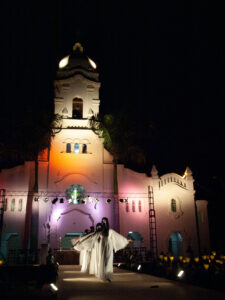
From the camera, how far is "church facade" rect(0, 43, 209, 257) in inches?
961

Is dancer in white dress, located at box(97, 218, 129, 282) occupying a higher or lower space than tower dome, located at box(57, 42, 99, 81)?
lower

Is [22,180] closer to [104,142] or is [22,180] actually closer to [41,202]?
[41,202]

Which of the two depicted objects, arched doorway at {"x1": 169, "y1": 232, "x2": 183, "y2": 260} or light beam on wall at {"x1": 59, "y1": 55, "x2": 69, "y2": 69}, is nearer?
arched doorway at {"x1": 169, "y1": 232, "x2": 183, "y2": 260}

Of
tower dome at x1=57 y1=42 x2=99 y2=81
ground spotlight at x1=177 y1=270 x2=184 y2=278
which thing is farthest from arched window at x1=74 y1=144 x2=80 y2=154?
ground spotlight at x1=177 y1=270 x2=184 y2=278

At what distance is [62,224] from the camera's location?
24.6m

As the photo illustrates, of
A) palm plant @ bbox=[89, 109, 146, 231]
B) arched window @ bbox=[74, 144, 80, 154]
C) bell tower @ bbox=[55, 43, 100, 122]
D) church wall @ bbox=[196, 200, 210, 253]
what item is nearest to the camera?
A: church wall @ bbox=[196, 200, 210, 253]

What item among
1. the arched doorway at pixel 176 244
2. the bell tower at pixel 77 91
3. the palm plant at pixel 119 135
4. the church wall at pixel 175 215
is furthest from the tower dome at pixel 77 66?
the arched doorway at pixel 176 244

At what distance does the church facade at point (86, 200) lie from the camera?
24.4 meters

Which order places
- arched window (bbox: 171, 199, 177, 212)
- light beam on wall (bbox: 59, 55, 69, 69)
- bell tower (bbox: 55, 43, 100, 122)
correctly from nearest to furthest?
arched window (bbox: 171, 199, 177, 212) → bell tower (bbox: 55, 43, 100, 122) → light beam on wall (bbox: 59, 55, 69, 69)

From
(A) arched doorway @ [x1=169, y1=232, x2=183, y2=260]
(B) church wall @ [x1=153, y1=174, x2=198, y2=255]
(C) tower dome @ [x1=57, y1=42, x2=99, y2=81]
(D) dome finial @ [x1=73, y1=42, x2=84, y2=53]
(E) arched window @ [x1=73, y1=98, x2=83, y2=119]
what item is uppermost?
(D) dome finial @ [x1=73, y1=42, x2=84, y2=53]

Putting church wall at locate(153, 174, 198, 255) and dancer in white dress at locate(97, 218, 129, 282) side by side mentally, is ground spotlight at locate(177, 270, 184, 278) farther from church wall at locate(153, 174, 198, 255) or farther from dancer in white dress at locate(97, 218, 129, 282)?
church wall at locate(153, 174, 198, 255)

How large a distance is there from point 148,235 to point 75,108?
13.3 m

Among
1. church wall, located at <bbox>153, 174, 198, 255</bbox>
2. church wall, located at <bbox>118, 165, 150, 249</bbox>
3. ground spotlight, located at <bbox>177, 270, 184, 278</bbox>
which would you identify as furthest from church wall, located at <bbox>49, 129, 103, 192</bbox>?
ground spotlight, located at <bbox>177, 270, 184, 278</bbox>

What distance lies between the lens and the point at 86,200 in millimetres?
25516
